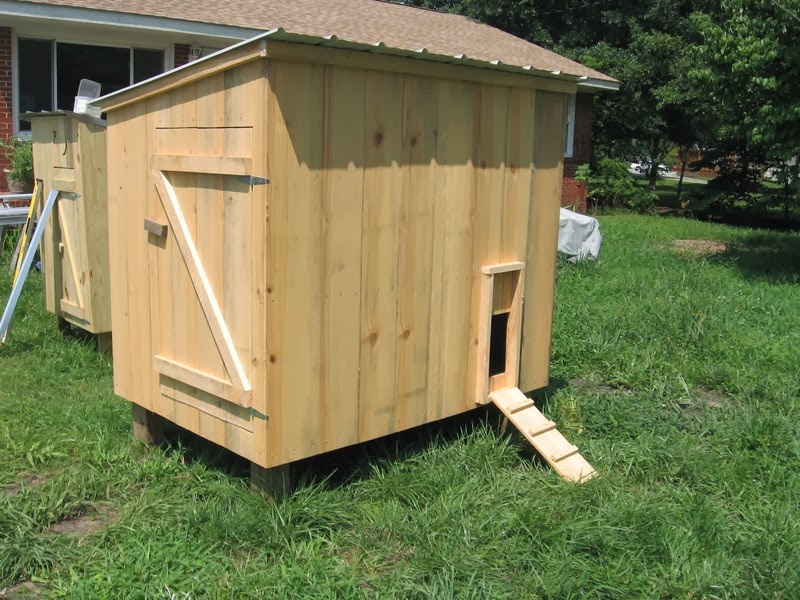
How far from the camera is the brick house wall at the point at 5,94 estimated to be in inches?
429

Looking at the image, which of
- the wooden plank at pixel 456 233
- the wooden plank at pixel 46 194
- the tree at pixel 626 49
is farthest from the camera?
the tree at pixel 626 49

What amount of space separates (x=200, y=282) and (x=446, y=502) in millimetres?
1416

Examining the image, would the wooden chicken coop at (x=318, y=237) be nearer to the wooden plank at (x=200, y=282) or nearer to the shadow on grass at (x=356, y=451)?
the wooden plank at (x=200, y=282)

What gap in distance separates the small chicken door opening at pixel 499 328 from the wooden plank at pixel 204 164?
1.40 m

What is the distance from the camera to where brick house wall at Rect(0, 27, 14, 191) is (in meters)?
10.9

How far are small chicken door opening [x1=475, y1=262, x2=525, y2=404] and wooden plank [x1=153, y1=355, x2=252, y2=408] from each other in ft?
4.30

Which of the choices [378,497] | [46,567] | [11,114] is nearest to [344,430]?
[378,497]

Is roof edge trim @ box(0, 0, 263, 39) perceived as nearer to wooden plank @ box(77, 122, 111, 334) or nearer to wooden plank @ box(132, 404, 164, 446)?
wooden plank @ box(77, 122, 111, 334)

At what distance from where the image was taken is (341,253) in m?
3.54

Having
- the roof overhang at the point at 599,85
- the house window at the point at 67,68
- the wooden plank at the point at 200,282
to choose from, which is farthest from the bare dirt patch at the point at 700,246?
the wooden plank at the point at 200,282

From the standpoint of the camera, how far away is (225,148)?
3416 mm

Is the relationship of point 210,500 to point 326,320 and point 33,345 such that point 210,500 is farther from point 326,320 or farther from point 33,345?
point 33,345

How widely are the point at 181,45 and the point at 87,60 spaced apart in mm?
1364

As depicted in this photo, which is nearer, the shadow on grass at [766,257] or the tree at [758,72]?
the tree at [758,72]
